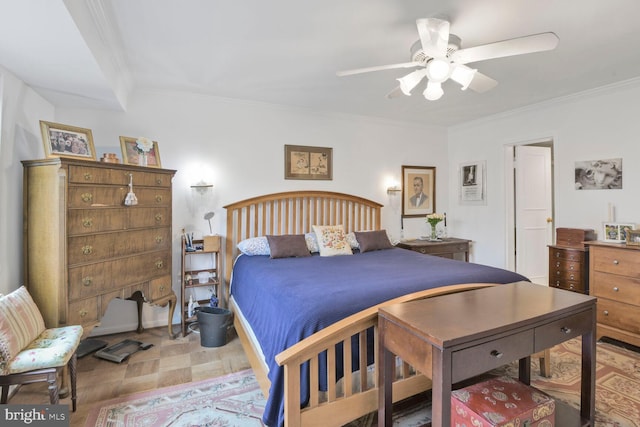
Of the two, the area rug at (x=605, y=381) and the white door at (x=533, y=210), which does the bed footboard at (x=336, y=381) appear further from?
the white door at (x=533, y=210)

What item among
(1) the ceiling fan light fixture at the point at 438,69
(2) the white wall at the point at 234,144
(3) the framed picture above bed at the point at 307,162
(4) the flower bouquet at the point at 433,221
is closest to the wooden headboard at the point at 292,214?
(2) the white wall at the point at 234,144

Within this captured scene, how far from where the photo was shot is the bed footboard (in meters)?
1.50

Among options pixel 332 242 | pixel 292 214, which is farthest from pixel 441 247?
pixel 292 214

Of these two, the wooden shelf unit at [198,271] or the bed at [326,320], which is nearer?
the bed at [326,320]

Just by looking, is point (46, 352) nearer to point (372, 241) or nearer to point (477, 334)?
point (477, 334)

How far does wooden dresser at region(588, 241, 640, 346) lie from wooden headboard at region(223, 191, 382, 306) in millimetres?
2386

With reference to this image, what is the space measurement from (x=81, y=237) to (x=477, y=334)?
258cm

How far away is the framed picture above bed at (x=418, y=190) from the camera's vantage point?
4863 mm

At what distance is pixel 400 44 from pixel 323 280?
6.07ft

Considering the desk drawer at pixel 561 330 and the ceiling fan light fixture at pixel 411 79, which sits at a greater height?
the ceiling fan light fixture at pixel 411 79

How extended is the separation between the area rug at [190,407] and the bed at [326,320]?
0.20m

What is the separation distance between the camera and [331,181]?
4.33 meters

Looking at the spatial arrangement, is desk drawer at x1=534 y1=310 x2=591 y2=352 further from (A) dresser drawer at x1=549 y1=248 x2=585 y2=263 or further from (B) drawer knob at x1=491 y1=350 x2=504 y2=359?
(A) dresser drawer at x1=549 y1=248 x2=585 y2=263

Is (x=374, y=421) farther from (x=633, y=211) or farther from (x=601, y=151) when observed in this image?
(x=601, y=151)
